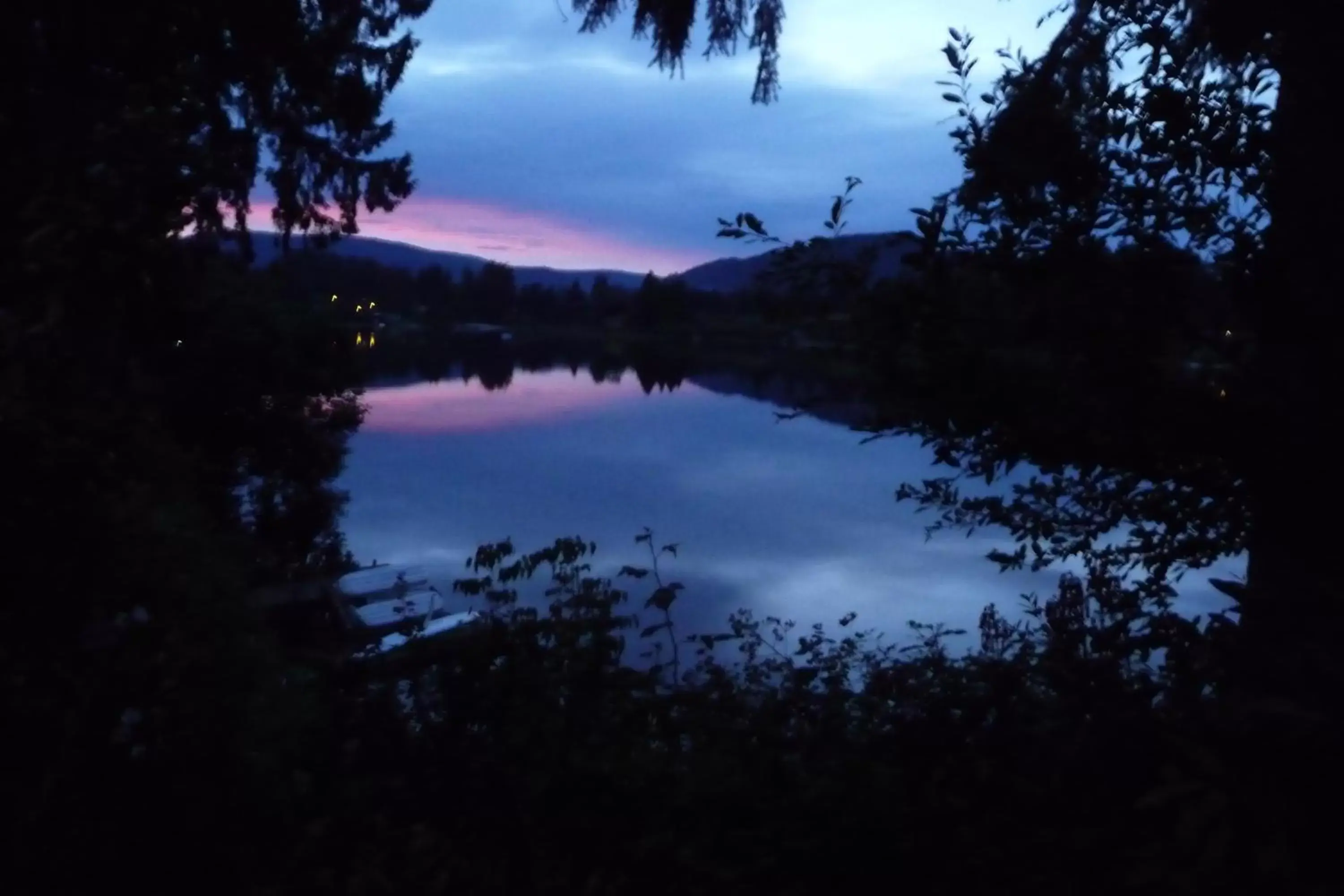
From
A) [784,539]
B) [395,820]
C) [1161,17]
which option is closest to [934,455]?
[1161,17]

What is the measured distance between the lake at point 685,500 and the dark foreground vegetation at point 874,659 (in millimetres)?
979

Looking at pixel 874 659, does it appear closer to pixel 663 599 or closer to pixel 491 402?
pixel 663 599

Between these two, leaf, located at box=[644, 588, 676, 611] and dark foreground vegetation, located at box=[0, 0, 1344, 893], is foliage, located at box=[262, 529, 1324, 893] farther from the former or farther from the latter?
leaf, located at box=[644, 588, 676, 611]

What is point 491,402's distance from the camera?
3344 cm

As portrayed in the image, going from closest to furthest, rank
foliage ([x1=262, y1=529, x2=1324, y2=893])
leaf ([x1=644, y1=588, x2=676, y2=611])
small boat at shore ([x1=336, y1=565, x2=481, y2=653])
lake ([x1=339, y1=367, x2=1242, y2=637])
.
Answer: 1. foliage ([x1=262, y1=529, x2=1324, y2=893])
2. leaf ([x1=644, y1=588, x2=676, y2=611])
3. small boat at shore ([x1=336, y1=565, x2=481, y2=653])
4. lake ([x1=339, y1=367, x2=1242, y2=637])

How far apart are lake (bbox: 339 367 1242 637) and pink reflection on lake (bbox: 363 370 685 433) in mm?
103

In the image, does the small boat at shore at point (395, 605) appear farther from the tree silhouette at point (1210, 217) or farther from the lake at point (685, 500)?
the tree silhouette at point (1210, 217)

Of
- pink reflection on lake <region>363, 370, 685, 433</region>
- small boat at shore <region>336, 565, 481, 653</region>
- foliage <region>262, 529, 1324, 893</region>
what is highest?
foliage <region>262, 529, 1324, 893</region>

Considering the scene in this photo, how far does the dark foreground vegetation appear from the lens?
13.3ft

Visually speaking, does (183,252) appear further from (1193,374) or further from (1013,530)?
(1193,374)

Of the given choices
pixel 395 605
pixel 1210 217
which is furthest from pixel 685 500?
pixel 1210 217

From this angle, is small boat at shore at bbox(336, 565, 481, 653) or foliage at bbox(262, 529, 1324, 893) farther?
small boat at shore at bbox(336, 565, 481, 653)

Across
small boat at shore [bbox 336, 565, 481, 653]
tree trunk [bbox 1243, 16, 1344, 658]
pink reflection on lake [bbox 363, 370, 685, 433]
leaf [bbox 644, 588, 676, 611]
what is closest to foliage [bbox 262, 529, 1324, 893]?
tree trunk [bbox 1243, 16, 1344, 658]

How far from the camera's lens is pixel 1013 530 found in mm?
5602
